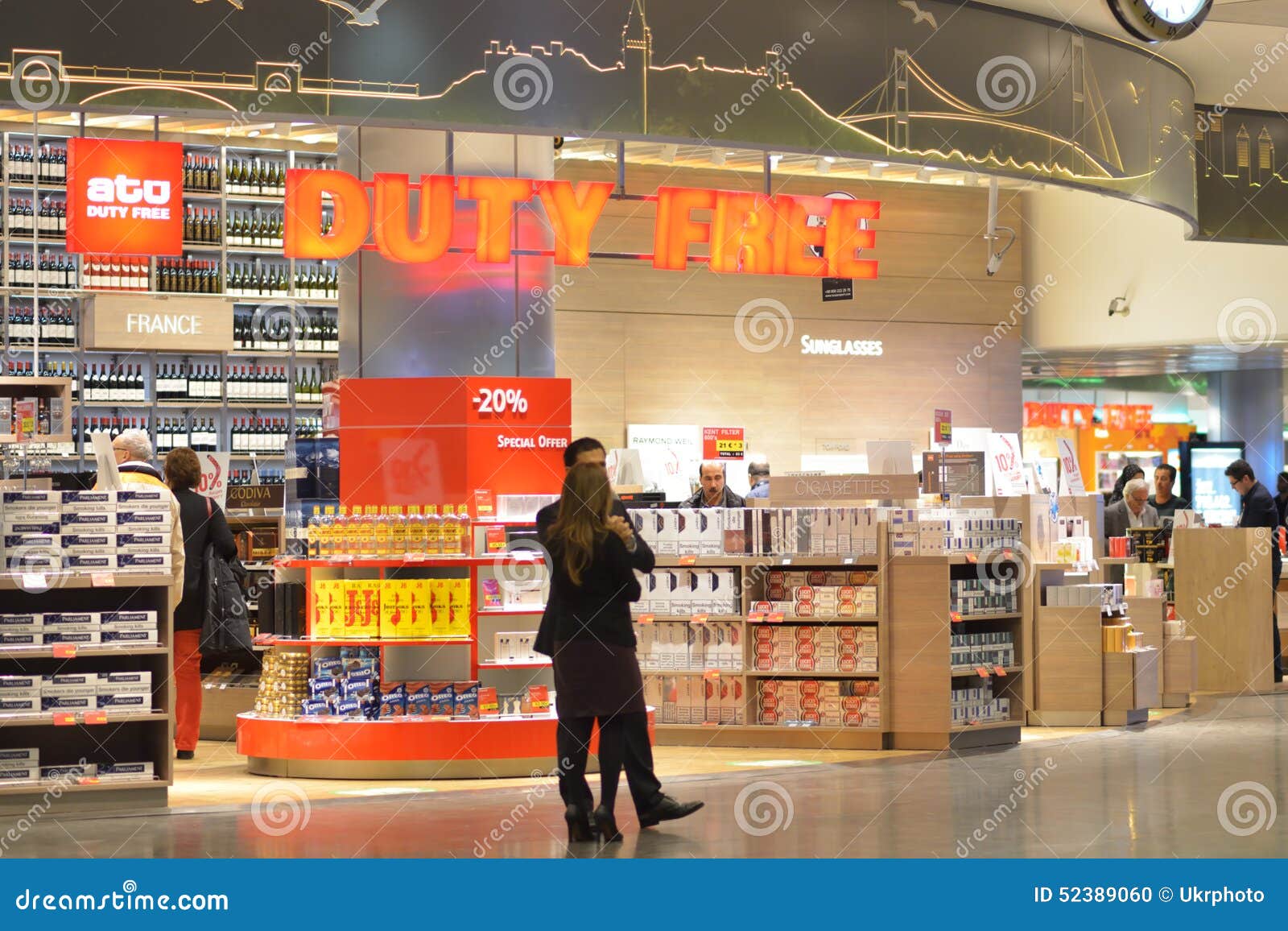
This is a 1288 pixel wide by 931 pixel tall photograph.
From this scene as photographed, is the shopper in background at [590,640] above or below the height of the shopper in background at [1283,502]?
below

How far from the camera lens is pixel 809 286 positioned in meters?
15.4

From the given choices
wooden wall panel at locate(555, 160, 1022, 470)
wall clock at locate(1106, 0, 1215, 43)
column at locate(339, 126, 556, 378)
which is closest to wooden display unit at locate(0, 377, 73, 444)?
column at locate(339, 126, 556, 378)

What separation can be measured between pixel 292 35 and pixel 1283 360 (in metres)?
15.1

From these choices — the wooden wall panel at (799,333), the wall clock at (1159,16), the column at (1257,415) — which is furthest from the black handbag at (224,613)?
the column at (1257,415)

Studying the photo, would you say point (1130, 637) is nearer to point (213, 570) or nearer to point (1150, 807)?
point (1150, 807)

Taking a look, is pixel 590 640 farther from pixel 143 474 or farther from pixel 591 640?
pixel 143 474

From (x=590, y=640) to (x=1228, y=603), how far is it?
7095 millimetres

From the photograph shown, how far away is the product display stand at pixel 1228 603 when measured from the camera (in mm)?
11305

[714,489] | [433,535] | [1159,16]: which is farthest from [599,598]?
[1159,16]

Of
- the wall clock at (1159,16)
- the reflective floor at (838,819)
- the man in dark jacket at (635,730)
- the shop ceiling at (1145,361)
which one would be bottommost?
the reflective floor at (838,819)

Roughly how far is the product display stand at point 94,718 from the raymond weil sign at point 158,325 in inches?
194

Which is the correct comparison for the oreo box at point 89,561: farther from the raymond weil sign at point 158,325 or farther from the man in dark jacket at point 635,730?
the raymond weil sign at point 158,325

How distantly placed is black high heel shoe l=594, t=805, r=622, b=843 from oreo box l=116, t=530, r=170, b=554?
2.42 metres

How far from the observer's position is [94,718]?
21.7ft
